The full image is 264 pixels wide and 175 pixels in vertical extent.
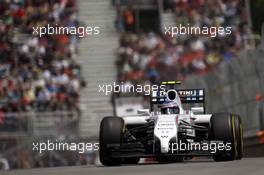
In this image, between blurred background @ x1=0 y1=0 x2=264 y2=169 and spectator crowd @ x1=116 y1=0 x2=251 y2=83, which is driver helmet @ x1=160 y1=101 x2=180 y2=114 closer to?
blurred background @ x1=0 y1=0 x2=264 y2=169

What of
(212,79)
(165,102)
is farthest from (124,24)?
(165,102)

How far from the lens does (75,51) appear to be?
2534 centimetres

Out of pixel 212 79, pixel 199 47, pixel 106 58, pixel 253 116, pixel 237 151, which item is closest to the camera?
pixel 237 151

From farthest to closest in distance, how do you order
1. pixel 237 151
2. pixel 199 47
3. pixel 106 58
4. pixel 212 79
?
1. pixel 106 58
2. pixel 199 47
3. pixel 212 79
4. pixel 237 151

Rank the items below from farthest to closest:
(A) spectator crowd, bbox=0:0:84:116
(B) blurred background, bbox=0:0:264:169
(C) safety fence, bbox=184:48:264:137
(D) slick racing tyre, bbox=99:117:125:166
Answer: (A) spectator crowd, bbox=0:0:84:116, (B) blurred background, bbox=0:0:264:169, (C) safety fence, bbox=184:48:264:137, (D) slick racing tyre, bbox=99:117:125:166

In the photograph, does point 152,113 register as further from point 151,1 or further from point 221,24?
point 151,1

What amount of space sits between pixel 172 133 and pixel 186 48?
12.0m

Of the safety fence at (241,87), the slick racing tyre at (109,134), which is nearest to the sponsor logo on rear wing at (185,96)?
the slick racing tyre at (109,134)

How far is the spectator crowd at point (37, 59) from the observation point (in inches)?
917

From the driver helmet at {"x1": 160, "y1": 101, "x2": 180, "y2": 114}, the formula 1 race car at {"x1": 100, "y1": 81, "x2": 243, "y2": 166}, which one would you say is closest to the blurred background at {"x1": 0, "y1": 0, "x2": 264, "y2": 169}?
the formula 1 race car at {"x1": 100, "y1": 81, "x2": 243, "y2": 166}

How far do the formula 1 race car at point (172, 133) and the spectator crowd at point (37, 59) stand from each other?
9.37m

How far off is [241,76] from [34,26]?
27.6 ft

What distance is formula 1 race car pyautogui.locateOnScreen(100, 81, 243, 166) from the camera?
12.6 metres

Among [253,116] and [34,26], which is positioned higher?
[34,26]
